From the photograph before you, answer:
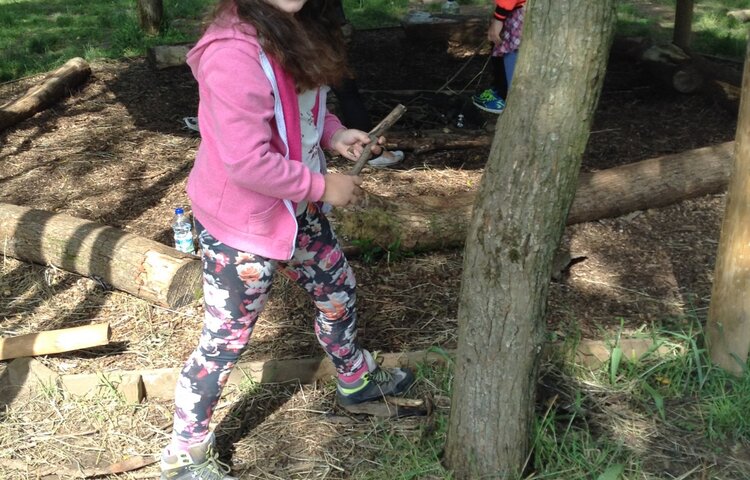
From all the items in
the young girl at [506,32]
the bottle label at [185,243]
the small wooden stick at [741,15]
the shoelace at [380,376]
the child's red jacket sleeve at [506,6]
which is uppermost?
the child's red jacket sleeve at [506,6]

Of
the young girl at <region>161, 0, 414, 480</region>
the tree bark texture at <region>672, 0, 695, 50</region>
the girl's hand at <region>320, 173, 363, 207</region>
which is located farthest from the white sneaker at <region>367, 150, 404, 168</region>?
the tree bark texture at <region>672, 0, 695, 50</region>

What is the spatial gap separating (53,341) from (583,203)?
2.71 metres

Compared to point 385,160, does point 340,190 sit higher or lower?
higher

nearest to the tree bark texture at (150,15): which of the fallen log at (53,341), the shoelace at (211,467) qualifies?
the fallen log at (53,341)

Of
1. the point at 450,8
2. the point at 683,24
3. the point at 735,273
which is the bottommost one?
the point at 450,8

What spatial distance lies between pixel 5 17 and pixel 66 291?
288 inches

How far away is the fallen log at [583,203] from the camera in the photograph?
13.1 feet

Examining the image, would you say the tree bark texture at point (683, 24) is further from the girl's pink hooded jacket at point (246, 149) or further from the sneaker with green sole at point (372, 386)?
the girl's pink hooded jacket at point (246, 149)

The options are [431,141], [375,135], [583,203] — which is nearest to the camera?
[375,135]

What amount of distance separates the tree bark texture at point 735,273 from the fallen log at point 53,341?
2.33 metres

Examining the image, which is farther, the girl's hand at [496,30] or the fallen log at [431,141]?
the girl's hand at [496,30]

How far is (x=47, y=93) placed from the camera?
6676mm

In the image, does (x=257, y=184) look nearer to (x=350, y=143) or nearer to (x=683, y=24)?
(x=350, y=143)

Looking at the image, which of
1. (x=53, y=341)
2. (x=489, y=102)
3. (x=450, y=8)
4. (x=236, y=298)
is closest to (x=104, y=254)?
(x=53, y=341)
